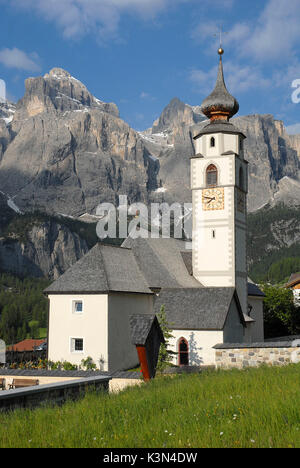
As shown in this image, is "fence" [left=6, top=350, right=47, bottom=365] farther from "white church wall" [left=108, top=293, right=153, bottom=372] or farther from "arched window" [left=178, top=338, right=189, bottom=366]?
"arched window" [left=178, top=338, right=189, bottom=366]

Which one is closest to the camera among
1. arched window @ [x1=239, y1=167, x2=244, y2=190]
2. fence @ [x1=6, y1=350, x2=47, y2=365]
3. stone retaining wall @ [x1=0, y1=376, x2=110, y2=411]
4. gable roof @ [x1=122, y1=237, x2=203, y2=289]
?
stone retaining wall @ [x1=0, y1=376, x2=110, y2=411]

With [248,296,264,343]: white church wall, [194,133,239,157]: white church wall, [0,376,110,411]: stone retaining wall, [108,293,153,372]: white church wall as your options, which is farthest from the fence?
[0,376,110,411]: stone retaining wall

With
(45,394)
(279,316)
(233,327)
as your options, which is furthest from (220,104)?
(45,394)

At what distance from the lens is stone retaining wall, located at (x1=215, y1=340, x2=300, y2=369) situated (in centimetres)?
1997

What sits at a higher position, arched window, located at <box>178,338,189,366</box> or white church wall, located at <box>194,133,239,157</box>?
white church wall, located at <box>194,133,239,157</box>

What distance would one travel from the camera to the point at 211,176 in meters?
39.0

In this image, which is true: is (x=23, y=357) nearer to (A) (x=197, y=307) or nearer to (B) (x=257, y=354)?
(A) (x=197, y=307)

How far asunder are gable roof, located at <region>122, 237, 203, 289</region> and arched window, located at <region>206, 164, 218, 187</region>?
19.0ft

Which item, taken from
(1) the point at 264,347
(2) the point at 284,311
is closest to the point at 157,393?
(1) the point at 264,347

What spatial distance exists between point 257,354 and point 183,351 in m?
11.4

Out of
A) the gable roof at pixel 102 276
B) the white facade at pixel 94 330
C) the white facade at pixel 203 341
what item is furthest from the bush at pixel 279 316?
the white facade at pixel 94 330

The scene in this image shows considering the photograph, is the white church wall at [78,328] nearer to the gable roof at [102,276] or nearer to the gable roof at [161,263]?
the gable roof at [102,276]

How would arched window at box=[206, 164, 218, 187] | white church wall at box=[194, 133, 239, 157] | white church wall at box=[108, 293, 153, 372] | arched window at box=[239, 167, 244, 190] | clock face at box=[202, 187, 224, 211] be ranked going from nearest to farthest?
white church wall at box=[108, 293, 153, 372] → clock face at box=[202, 187, 224, 211] → arched window at box=[206, 164, 218, 187] → white church wall at box=[194, 133, 239, 157] → arched window at box=[239, 167, 244, 190]

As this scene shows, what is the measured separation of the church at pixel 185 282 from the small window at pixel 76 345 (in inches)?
2.3
